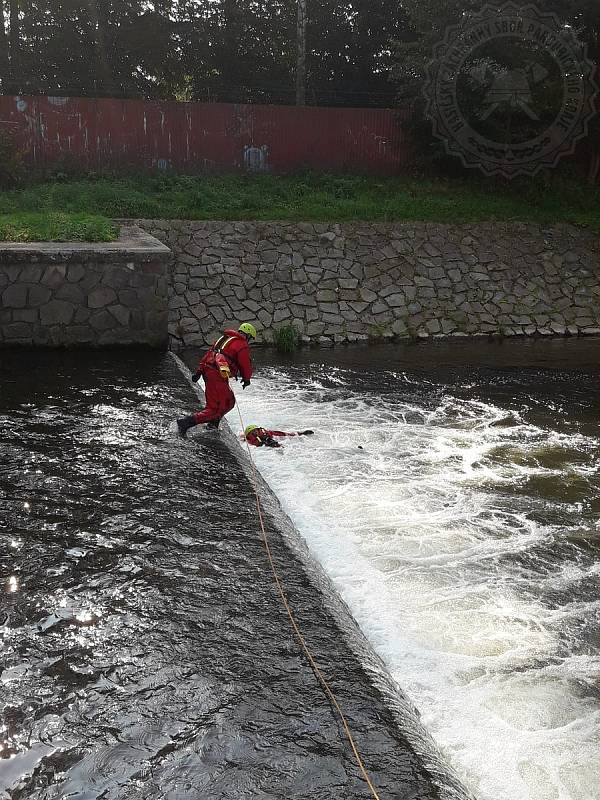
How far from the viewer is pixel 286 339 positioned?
14750mm

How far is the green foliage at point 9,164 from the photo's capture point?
62.8 ft

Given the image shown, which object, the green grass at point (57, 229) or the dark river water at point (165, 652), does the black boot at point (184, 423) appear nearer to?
the dark river water at point (165, 652)

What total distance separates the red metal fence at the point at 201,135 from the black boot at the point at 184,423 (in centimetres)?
1476

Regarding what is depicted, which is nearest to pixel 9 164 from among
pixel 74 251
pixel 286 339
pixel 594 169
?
pixel 74 251

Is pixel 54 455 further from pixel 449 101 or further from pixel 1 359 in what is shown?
pixel 449 101

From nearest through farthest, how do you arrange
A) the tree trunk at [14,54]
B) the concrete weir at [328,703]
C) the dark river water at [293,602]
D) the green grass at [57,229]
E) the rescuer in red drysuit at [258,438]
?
the concrete weir at [328,703], the dark river water at [293,602], the rescuer in red drysuit at [258,438], the green grass at [57,229], the tree trunk at [14,54]

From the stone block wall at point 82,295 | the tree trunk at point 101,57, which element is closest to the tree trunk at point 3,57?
the tree trunk at point 101,57

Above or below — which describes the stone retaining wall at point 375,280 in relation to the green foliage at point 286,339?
above

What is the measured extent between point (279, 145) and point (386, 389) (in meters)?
12.9

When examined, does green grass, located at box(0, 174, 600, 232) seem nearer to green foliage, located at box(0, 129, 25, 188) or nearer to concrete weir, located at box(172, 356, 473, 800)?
green foliage, located at box(0, 129, 25, 188)

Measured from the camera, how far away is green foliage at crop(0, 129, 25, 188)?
62.8ft

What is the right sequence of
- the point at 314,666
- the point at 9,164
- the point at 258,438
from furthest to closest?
the point at 9,164
the point at 258,438
the point at 314,666

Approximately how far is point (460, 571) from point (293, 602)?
191 cm

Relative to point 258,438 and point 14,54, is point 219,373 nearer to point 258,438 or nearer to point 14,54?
point 258,438
